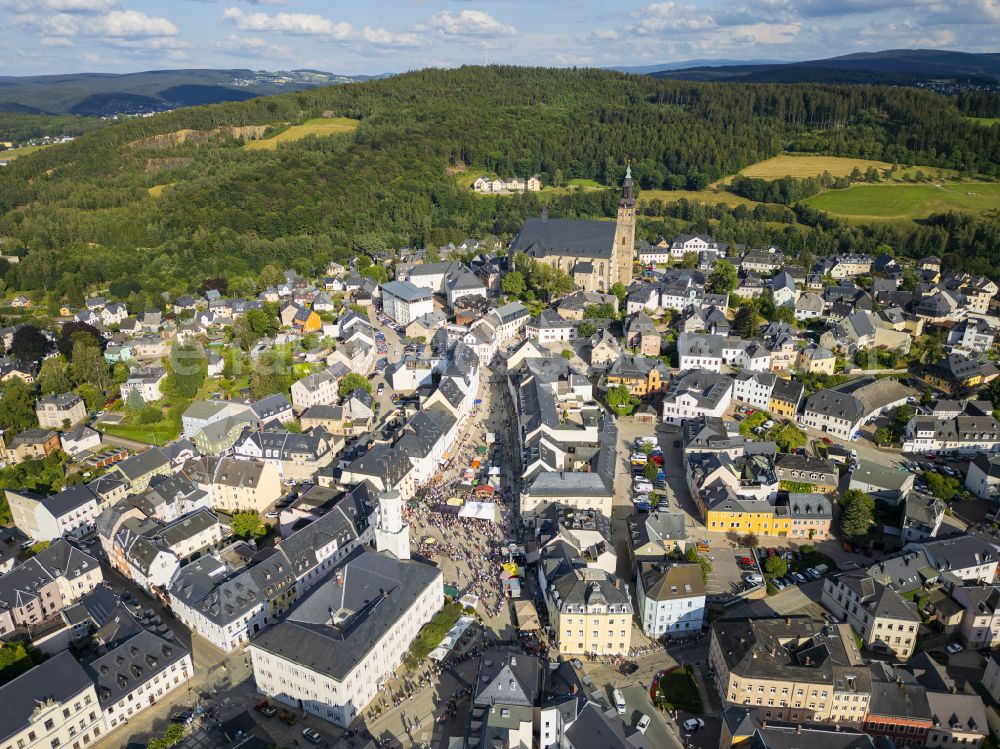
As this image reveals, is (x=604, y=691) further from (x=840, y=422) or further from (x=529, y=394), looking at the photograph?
(x=840, y=422)

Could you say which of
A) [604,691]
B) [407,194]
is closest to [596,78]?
[407,194]

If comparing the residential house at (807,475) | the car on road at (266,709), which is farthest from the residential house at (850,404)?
the car on road at (266,709)

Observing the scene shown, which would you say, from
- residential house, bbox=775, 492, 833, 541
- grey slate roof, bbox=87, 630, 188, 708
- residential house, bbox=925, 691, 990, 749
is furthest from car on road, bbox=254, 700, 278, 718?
residential house, bbox=775, 492, 833, 541

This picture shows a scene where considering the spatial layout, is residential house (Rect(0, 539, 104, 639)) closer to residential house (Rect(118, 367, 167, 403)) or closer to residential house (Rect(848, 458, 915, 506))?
residential house (Rect(118, 367, 167, 403))

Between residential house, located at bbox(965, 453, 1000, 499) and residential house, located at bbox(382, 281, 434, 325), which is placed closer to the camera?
residential house, located at bbox(965, 453, 1000, 499)

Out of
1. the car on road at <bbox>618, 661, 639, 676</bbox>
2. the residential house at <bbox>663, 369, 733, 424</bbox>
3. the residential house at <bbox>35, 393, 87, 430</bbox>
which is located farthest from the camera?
the residential house at <bbox>35, 393, 87, 430</bbox>

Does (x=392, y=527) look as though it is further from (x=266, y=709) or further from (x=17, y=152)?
(x=17, y=152)

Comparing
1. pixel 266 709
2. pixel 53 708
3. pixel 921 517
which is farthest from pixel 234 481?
pixel 921 517
